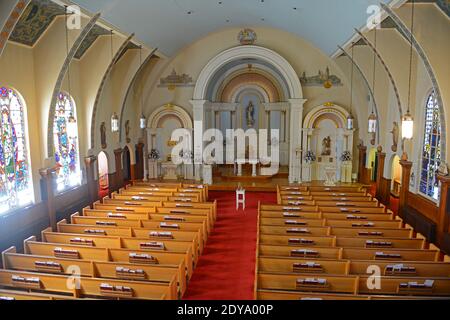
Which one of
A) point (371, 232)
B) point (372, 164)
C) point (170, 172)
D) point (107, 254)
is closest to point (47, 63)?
point (107, 254)

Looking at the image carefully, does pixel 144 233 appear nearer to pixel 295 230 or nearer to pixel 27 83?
pixel 295 230

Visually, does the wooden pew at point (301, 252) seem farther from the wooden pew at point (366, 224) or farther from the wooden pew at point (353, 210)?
the wooden pew at point (353, 210)

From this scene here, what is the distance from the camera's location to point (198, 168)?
19.5m

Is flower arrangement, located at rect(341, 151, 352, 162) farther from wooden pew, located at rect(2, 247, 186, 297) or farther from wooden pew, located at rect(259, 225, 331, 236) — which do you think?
wooden pew, located at rect(2, 247, 186, 297)

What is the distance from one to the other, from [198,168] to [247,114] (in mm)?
5497

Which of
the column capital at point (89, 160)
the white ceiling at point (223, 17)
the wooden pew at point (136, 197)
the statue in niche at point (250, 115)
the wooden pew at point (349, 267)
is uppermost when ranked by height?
the white ceiling at point (223, 17)

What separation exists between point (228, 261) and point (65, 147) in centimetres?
819

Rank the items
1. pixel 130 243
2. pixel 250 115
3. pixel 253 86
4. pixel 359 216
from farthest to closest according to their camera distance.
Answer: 1. pixel 250 115
2. pixel 253 86
3. pixel 359 216
4. pixel 130 243

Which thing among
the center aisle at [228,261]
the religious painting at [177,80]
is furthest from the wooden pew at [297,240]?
the religious painting at [177,80]

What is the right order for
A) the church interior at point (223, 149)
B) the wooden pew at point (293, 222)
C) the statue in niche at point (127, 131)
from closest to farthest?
the church interior at point (223, 149), the wooden pew at point (293, 222), the statue in niche at point (127, 131)

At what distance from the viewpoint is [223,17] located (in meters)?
16.2

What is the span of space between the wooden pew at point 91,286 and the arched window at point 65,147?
264 inches

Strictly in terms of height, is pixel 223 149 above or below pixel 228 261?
above

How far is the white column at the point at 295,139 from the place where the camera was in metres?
18.8
